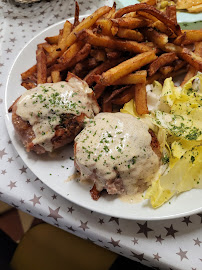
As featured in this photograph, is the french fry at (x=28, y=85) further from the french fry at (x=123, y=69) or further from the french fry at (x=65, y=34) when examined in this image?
the french fry at (x=123, y=69)

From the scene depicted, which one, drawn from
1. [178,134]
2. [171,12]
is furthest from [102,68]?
[178,134]

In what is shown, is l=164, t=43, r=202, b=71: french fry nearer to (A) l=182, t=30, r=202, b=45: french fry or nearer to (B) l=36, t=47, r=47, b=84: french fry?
(A) l=182, t=30, r=202, b=45: french fry

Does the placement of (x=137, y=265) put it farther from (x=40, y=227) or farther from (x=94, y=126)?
(x=94, y=126)

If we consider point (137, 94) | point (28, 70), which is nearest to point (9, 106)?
point (28, 70)

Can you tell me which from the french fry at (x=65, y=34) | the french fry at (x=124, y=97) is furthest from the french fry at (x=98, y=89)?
the french fry at (x=65, y=34)

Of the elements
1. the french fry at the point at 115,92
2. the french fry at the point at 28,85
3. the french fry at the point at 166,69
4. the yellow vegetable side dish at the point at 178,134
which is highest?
the french fry at the point at 166,69
